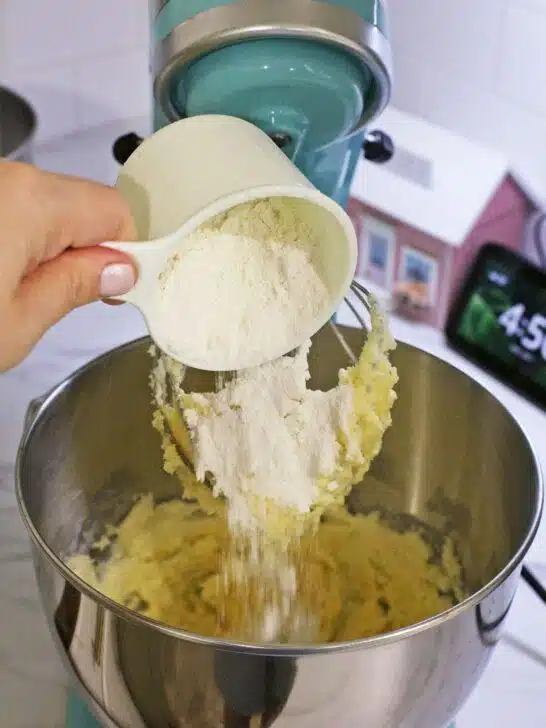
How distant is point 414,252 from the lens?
854 millimetres

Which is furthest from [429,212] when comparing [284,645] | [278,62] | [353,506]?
[284,645]

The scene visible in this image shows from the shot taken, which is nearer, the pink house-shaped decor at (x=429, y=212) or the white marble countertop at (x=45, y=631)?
the white marble countertop at (x=45, y=631)

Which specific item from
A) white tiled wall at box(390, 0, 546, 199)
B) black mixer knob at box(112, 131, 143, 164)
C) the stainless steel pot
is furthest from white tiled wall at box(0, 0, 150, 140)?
black mixer knob at box(112, 131, 143, 164)

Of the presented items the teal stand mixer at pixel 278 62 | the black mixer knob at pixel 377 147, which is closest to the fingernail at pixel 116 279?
the teal stand mixer at pixel 278 62

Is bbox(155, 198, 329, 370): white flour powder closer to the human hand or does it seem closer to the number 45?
the human hand

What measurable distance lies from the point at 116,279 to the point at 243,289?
10 cm

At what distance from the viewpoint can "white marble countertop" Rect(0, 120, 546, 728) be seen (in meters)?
0.55

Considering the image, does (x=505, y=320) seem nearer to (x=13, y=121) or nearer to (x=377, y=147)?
(x=377, y=147)

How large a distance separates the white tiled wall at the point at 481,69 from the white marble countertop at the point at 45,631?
23 centimetres

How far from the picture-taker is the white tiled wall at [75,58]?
91 centimetres

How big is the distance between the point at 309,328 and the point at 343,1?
17 centimetres

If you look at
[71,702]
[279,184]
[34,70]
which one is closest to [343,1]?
[279,184]

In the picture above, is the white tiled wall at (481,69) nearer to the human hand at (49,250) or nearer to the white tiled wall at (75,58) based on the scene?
the white tiled wall at (75,58)

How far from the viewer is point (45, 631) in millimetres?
590
